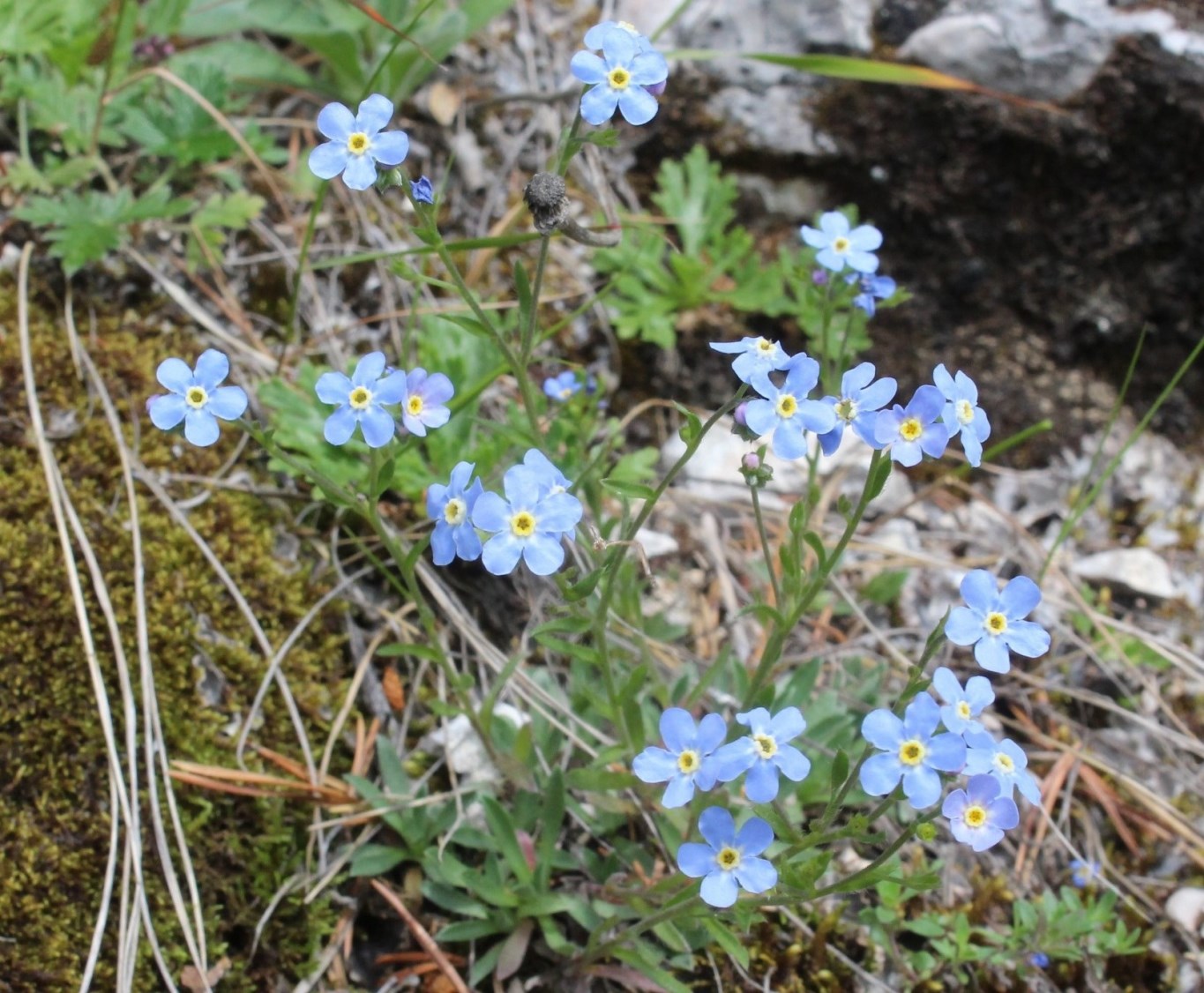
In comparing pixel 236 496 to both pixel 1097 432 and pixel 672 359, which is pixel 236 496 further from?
pixel 1097 432

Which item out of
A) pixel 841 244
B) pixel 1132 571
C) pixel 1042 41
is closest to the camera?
pixel 841 244

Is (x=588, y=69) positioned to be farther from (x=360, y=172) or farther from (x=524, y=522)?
(x=524, y=522)

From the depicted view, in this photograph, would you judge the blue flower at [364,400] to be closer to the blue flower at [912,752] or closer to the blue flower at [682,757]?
the blue flower at [682,757]

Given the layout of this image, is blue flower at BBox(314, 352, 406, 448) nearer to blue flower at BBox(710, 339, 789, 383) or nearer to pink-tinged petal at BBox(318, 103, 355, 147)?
pink-tinged petal at BBox(318, 103, 355, 147)

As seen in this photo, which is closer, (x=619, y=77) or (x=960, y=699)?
(x=960, y=699)

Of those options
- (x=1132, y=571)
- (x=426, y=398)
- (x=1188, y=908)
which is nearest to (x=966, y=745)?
(x=426, y=398)

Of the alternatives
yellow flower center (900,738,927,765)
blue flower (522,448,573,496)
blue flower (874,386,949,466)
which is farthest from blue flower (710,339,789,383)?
yellow flower center (900,738,927,765)
